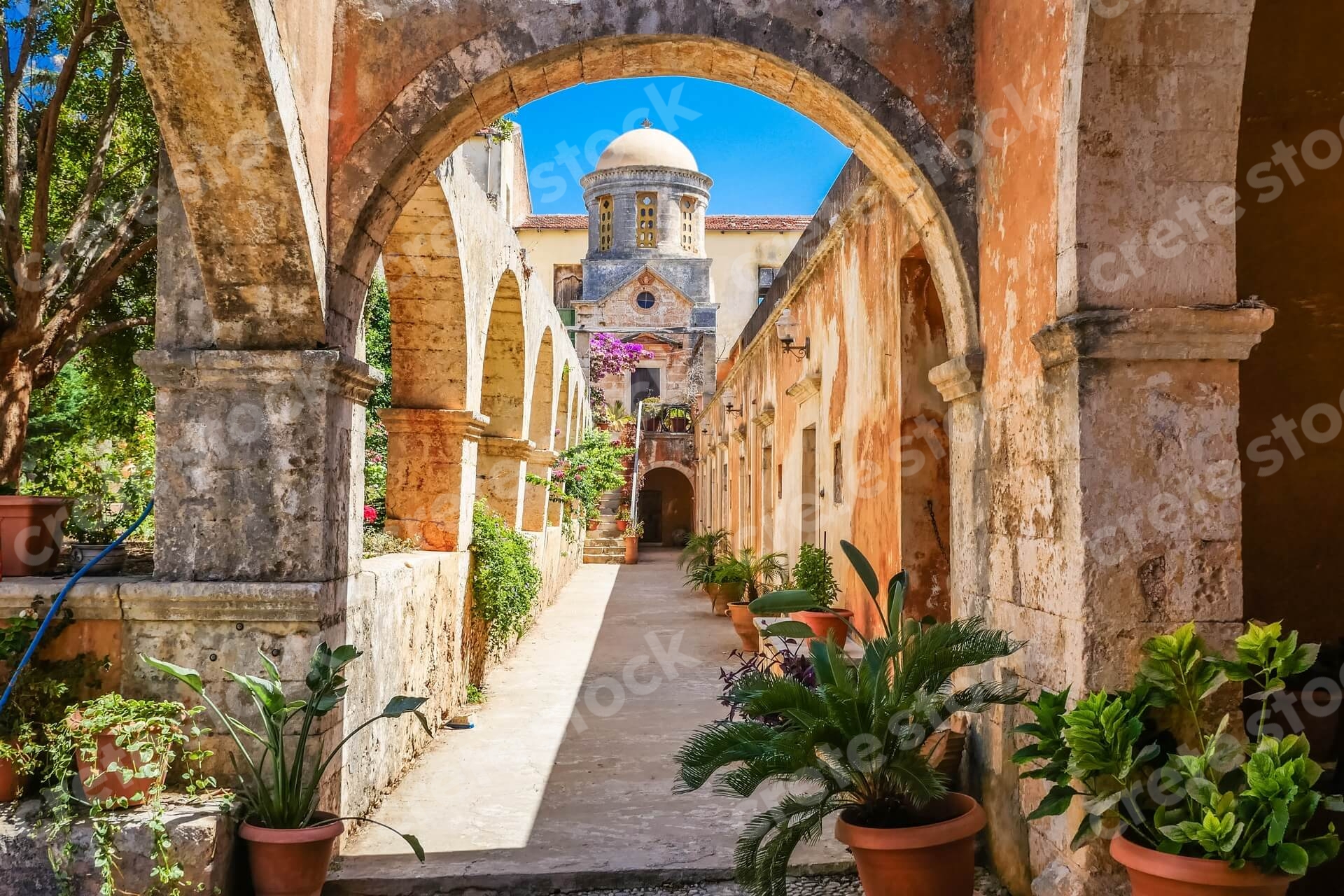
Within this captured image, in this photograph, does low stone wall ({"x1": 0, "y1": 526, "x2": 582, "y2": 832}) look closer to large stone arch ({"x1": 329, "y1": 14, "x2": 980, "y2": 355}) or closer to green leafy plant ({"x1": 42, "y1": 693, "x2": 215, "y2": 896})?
green leafy plant ({"x1": 42, "y1": 693, "x2": 215, "y2": 896})

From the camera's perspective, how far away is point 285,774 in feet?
12.6

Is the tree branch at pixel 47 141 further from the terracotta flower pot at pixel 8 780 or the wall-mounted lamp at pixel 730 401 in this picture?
the wall-mounted lamp at pixel 730 401

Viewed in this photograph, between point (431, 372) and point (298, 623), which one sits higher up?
point (431, 372)

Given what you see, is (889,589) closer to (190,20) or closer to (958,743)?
(958,743)

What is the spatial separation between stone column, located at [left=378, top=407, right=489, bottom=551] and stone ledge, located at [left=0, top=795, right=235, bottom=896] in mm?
3508

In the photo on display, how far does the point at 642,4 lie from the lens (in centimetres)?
430

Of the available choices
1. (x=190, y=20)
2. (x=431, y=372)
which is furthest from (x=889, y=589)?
(x=431, y=372)

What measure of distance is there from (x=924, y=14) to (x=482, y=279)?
4320 mm

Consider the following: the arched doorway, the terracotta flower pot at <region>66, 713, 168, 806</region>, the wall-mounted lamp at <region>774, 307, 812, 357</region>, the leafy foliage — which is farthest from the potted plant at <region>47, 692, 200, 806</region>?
the arched doorway

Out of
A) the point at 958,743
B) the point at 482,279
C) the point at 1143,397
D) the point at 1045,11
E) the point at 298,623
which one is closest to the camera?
the point at 1143,397

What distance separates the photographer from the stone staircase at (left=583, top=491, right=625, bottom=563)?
22156 millimetres

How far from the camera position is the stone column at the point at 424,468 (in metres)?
7.00

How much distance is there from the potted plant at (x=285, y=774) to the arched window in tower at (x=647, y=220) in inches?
1238

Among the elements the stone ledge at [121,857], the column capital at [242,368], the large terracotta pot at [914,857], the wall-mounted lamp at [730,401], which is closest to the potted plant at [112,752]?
the stone ledge at [121,857]
